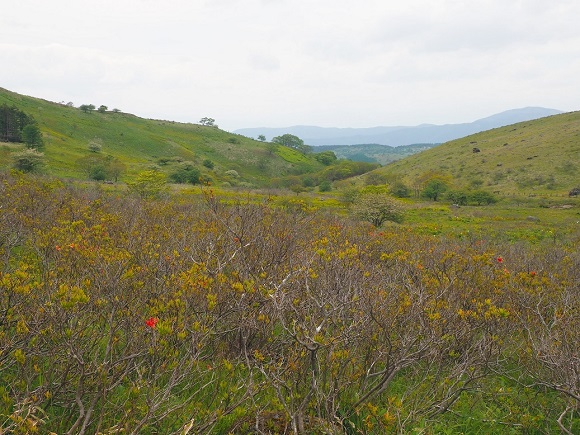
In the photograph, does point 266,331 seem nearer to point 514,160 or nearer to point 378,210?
point 378,210

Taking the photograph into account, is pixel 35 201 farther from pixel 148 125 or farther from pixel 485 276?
pixel 148 125

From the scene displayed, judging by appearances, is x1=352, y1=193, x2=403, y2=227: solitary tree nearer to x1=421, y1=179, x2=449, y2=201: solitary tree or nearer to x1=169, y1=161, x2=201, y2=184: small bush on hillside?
x1=421, y1=179, x2=449, y2=201: solitary tree

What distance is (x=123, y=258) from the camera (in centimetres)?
479

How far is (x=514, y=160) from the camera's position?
69.8m

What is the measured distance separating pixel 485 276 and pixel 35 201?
11973mm

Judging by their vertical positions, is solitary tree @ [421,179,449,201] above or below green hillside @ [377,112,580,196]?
below

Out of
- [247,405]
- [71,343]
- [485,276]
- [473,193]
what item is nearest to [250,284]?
[247,405]

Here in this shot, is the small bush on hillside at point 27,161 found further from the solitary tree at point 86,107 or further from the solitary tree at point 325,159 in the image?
the solitary tree at point 325,159

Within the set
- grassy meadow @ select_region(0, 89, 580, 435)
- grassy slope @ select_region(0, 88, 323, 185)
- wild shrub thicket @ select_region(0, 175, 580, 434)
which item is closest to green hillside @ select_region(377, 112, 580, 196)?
grassy slope @ select_region(0, 88, 323, 185)

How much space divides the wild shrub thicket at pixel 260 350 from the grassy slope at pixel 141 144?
5656 cm

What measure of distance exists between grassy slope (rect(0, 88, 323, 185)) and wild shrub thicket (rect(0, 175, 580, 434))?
56.6m

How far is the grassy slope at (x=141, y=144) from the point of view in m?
68.8

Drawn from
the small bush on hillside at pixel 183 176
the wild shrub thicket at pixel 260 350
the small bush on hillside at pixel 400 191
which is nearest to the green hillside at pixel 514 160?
the small bush on hillside at pixel 400 191

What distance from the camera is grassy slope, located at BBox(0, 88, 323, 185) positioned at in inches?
2707
